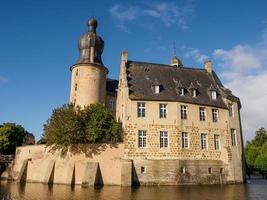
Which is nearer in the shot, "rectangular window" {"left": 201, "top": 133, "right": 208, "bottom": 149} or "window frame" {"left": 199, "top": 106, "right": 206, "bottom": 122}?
"rectangular window" {"left": 201, "top": 133, "right": 208, "bottom": 149}

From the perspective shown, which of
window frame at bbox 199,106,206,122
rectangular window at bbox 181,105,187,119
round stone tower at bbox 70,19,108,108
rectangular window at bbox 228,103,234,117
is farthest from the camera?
round stone tower at bbox 70,19,108,108

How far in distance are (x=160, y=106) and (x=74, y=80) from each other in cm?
1290

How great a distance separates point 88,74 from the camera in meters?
37.6

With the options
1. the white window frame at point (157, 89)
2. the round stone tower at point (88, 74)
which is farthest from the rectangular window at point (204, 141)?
the round stone tower at point (88, 74)

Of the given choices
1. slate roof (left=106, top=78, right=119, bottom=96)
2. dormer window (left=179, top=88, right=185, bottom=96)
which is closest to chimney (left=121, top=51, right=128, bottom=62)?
dormer window (left=179, top=88, right=185, bottom=96)

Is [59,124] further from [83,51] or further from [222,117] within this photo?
[222,117]

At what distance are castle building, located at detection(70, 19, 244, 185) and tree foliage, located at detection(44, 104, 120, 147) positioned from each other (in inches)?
67.5

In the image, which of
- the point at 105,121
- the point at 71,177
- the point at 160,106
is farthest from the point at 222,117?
the point at 71,177

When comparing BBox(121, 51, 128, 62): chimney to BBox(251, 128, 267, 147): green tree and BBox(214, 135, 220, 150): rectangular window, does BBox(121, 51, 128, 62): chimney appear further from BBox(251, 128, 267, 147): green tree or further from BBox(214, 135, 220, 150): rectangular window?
BBox(251, 128, 267, 147): green tree

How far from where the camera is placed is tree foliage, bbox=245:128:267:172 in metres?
48.9

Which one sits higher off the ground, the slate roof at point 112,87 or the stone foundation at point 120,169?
the slate roof at point 112,87

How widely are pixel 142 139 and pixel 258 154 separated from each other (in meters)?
34.1

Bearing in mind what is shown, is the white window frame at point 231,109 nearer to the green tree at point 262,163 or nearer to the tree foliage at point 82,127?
the tree foliage at point 82,127

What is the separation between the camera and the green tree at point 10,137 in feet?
165
